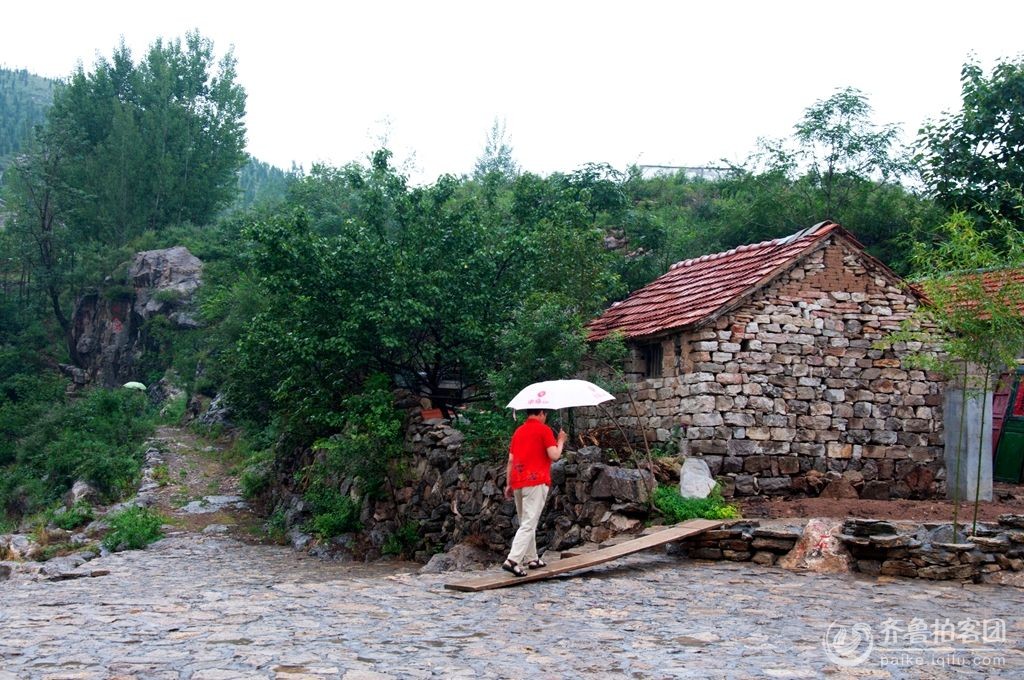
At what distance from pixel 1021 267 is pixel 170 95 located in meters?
38.2

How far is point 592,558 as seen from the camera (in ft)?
34.2

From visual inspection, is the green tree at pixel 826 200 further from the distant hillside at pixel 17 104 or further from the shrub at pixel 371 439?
the distant hillside at pixel 17 104

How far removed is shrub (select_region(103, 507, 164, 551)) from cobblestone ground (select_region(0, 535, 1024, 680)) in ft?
21.7

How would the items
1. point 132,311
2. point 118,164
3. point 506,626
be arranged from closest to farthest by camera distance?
point 506,626 → point 132,311 → point 118,164

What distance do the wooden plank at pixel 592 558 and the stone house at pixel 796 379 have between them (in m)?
2.14

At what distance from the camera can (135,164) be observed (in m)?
39.3

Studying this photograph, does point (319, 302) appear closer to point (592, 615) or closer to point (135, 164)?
point (592, 615)

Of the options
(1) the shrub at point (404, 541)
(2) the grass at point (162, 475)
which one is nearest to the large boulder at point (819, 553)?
(1) the shrub at point (404, 541)

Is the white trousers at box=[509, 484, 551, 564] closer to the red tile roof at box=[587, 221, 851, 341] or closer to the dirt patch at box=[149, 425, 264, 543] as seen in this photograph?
the red tile roof at box=[587, 221, 851, 341]

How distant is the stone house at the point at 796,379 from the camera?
44.1 feet

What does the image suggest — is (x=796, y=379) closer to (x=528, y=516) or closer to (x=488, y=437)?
(x=488, y=437)

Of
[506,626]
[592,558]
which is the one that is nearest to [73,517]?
[592,558]

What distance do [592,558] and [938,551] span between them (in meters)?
3.69

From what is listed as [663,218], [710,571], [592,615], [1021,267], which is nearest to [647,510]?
[710,571]
